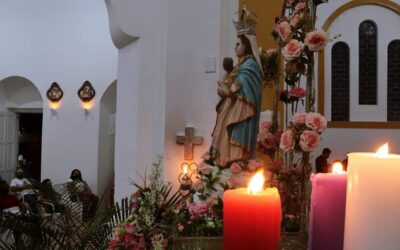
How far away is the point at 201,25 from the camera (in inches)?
213

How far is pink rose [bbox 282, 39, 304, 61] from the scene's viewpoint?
1.61 meters

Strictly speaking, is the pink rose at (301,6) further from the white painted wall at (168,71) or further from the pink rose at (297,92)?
the white painted wall at (168,71)

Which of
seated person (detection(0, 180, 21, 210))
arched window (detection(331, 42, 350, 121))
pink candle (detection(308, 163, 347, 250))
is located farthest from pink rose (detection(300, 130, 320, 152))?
arched window (detection(331, 42, 350, 121))

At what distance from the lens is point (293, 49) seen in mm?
1618

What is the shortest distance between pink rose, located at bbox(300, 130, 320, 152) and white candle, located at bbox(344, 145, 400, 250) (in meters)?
0.73

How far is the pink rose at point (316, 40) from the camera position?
5.07 ft

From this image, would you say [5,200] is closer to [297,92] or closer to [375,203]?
[297,92]

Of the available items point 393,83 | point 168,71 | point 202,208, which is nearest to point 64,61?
point 168,71

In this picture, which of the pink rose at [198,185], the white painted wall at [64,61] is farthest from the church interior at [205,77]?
the white painted wall at [64,61]

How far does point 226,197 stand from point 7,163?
11.5 metres

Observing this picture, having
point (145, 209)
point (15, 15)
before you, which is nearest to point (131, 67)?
point (145, 209)

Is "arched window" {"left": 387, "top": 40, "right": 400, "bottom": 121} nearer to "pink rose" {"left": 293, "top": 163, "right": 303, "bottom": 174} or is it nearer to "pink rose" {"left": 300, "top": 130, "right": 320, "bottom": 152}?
"pink rose" {"left": 293, "top": 163, "right": 303, "bottom": 174}

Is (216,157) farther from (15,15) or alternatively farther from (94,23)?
(15,15)

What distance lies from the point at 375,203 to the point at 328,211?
0.24 metres
